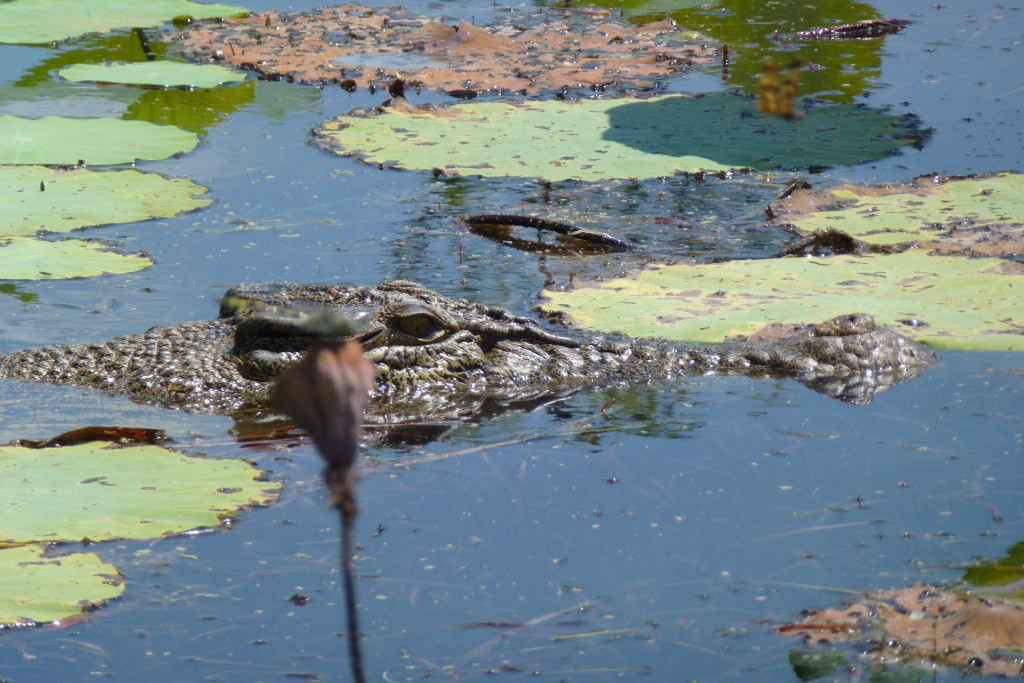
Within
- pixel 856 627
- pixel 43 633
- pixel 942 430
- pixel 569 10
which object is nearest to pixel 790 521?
pixel 856 627

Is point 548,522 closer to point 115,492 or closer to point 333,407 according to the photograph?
point 115,492

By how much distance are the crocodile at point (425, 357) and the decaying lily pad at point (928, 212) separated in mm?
1378

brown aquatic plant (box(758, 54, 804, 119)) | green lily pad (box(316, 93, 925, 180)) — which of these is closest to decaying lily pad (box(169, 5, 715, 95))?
green lily pad (box(316, 93, 925, 180))

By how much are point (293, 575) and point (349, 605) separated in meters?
2.20

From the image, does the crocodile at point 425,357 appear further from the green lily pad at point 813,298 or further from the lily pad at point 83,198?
the lily pad at point 83,198

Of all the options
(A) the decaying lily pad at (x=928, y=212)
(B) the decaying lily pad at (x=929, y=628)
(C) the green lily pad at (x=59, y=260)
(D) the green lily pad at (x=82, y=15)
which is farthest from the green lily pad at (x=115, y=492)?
(D) the green lily pad at (x=82, y=15)

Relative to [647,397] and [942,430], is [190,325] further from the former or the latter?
[942,430]

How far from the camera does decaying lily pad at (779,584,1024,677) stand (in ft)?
8.67

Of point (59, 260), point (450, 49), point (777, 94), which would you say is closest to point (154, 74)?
point (450, 49)

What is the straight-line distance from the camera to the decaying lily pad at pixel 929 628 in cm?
264

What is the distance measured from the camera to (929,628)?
2.78m

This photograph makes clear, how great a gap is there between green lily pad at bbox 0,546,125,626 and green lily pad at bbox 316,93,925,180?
478 centimetres

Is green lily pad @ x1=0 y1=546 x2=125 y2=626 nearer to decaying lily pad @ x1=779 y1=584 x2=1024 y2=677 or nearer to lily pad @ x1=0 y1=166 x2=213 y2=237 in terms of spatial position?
decaying lily pad @ x1=779 y1=584 x2=1024 y2=677

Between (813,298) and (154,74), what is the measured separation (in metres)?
6.57
